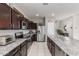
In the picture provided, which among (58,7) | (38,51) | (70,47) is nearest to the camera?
(70,47)

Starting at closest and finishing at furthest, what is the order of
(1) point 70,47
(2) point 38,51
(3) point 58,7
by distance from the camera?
1. (1) point 70,47
2. (3) point 58,7
3. (2) point 38,51

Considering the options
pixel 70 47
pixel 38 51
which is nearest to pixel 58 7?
pixel 70 47

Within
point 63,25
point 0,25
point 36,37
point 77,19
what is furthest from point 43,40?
point 0,25

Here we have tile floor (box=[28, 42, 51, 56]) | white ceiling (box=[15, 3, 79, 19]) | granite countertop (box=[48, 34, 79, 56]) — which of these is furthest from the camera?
tile floor (box=[28, 42, 51, 56])

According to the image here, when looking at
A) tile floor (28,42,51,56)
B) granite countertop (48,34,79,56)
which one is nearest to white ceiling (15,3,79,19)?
granite countertop (48,34,79,56)

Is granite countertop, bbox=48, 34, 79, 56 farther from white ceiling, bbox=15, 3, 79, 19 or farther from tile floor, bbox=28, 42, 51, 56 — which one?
tile floor, bbox=28, 42, 51, 56

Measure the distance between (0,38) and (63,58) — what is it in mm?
1699

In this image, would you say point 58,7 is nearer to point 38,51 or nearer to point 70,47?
point 70,47

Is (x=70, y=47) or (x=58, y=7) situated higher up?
(x=58, y=7)

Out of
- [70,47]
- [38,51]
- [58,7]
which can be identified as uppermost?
[58,7]

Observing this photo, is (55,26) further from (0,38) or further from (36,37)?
(36,37)

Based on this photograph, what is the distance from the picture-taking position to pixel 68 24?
3.06m

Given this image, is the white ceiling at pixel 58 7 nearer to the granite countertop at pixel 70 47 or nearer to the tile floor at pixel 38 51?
the granite countertop at pixel 70 47

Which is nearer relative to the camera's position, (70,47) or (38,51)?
(70,47)
